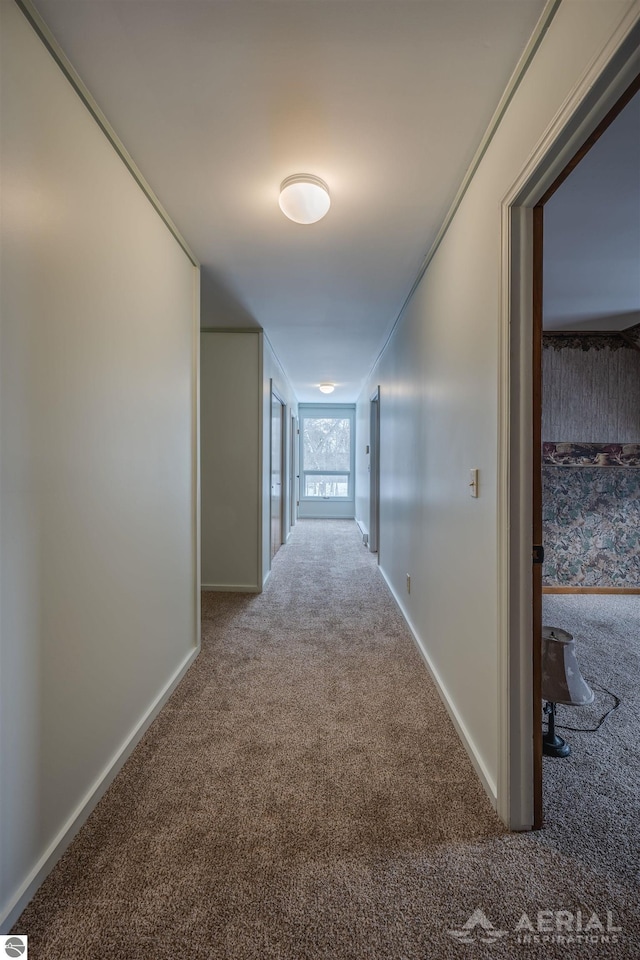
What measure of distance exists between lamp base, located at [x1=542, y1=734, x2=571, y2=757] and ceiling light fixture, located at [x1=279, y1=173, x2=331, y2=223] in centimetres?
248

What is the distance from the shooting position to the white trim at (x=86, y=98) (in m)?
1.19

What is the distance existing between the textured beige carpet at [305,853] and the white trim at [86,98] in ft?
7.87

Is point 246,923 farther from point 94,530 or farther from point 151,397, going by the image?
point 151,397

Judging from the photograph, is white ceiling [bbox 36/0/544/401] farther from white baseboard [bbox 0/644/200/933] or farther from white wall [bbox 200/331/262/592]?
white baseboard [bbox 0/644/200/933]

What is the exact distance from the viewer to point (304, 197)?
1876mm

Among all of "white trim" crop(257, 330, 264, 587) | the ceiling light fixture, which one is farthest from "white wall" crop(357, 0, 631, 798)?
"white trim" crop(257, 330, 264, 587)

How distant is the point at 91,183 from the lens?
1.50m

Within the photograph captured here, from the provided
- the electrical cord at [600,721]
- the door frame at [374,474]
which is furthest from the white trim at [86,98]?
the door frame at [374,474]

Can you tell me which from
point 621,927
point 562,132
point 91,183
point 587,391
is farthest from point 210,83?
point 587,391

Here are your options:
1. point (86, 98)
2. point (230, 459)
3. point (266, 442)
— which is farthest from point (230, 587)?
point (86, 98)

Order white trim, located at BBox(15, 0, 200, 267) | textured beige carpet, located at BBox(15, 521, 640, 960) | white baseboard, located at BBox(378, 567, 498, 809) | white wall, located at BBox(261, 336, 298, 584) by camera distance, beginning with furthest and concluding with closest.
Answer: white wall, located at BBox(261, 336, 298, 584), white baseboard, located at BBox(378, 567, 498, 809), white trim, located at BBox(15, 0, 200, 267), textured beige carpet, located at BBox(15, 521, 640, 960)

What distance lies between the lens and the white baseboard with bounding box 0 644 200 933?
1.12 meters

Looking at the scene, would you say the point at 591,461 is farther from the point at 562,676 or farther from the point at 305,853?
the point at 305,853

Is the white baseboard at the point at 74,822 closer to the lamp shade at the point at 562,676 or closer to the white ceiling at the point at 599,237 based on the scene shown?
the lamp shade at the point at 562,676
